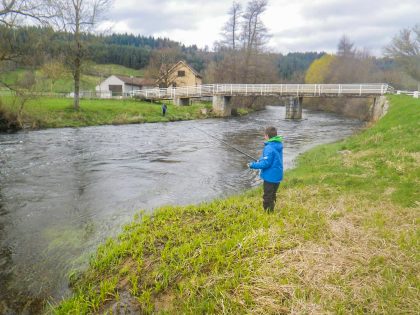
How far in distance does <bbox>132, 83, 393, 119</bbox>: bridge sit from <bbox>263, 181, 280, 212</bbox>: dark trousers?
37.7 metres

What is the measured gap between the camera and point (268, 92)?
4319cm

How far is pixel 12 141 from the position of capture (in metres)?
19.1

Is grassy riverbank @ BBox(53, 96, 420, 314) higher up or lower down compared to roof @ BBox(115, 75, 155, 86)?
lower down

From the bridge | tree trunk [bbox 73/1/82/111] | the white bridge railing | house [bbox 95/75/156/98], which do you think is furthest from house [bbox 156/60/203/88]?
tree trunk [bbox 73/1/82/111]

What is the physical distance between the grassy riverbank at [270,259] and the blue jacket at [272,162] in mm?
859

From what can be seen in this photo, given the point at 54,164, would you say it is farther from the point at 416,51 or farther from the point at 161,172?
the point at 416,51

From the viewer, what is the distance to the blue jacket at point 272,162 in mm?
6391

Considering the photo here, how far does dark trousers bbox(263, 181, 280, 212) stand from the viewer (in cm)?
663

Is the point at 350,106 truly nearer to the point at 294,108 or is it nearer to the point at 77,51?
the point at 294,108

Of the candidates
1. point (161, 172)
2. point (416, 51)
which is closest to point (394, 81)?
point (416, 51)

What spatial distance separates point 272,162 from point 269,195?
31.0 inches

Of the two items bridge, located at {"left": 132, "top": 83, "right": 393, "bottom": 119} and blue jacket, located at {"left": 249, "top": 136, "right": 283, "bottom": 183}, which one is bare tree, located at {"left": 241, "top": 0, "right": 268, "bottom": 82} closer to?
bridge, located at {"left": 132, "top": 83, "right": 393, "bottom": 119}

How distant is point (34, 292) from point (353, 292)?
4899 millimetres

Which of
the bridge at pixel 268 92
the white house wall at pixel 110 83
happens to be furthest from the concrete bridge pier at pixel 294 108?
the white house wall at pixel 110 83
